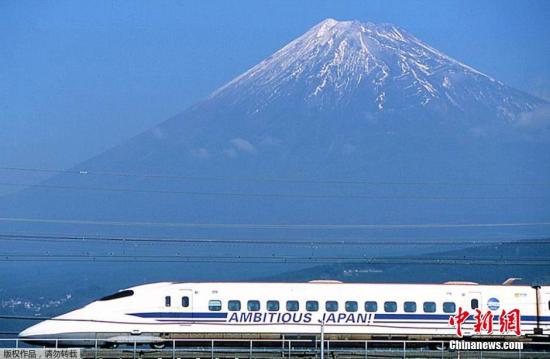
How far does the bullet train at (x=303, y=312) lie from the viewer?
64.9 metres

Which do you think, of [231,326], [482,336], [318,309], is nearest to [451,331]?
[482,336]

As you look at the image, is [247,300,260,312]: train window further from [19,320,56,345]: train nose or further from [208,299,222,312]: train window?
[19,320,56,345]: train nose

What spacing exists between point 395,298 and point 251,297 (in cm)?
778

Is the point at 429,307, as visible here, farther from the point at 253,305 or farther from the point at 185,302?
the point at 185,302

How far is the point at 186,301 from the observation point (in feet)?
214

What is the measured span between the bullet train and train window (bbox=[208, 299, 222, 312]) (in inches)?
2.1

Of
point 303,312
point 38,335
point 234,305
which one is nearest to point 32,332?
point 38,335

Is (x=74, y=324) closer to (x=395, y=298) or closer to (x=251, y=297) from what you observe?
(x=251, y=297)

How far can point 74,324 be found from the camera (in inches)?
2530

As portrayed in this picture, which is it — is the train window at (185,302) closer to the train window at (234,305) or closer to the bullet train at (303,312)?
the bullet train at (303,312)

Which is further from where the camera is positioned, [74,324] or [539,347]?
[539,347]

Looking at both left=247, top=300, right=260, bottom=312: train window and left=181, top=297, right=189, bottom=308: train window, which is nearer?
left=181, top=297, right=189, bottom=308: train window

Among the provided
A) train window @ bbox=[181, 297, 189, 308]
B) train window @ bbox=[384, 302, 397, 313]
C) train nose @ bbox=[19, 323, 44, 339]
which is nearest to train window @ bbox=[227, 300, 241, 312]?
train window @ bbox=[181, 297, 189, 308]

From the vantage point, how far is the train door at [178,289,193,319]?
6519 centimetres
